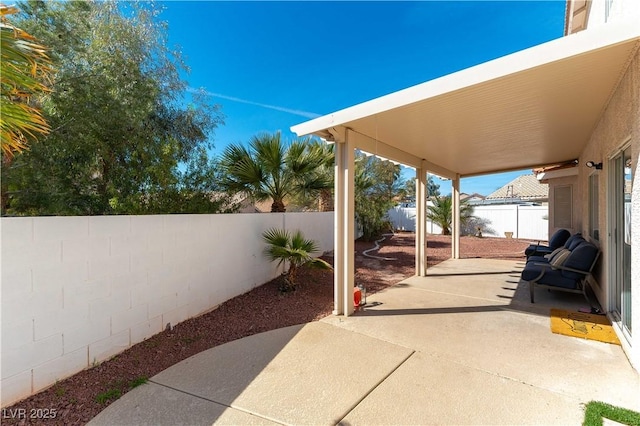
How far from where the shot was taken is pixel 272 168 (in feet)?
24.7

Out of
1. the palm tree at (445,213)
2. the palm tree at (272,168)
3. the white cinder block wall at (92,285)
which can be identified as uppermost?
the palm tree at (272,168)

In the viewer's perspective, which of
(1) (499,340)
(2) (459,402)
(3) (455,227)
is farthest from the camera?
(3) (455,227)

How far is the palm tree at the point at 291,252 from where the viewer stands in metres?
6.06

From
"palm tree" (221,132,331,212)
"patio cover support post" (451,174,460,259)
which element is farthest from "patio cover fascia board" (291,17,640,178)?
"patio cover support post" (451,174,460,259)

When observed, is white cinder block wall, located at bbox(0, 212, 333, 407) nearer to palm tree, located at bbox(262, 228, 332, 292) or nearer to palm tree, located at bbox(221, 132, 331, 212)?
palm tree, located at bbox(262, 228, 332, 292)

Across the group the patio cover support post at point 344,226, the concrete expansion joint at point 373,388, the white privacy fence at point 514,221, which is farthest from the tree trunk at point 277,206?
the white privacy fence at point 514,221

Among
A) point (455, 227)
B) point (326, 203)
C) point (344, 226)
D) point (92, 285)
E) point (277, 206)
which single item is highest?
point (326, 203)

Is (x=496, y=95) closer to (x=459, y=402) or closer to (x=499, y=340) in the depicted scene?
(x=499, y=340)

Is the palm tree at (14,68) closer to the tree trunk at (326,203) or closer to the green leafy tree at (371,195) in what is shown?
the tree trunk at (326,203)

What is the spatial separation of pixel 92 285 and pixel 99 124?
9.19 ft

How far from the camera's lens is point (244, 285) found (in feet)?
20.1

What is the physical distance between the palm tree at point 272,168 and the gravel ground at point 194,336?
7.33ft

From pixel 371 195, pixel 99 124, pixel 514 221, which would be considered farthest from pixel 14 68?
pixel 514 221

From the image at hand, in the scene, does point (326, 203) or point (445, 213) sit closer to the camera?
point (326, 203)
